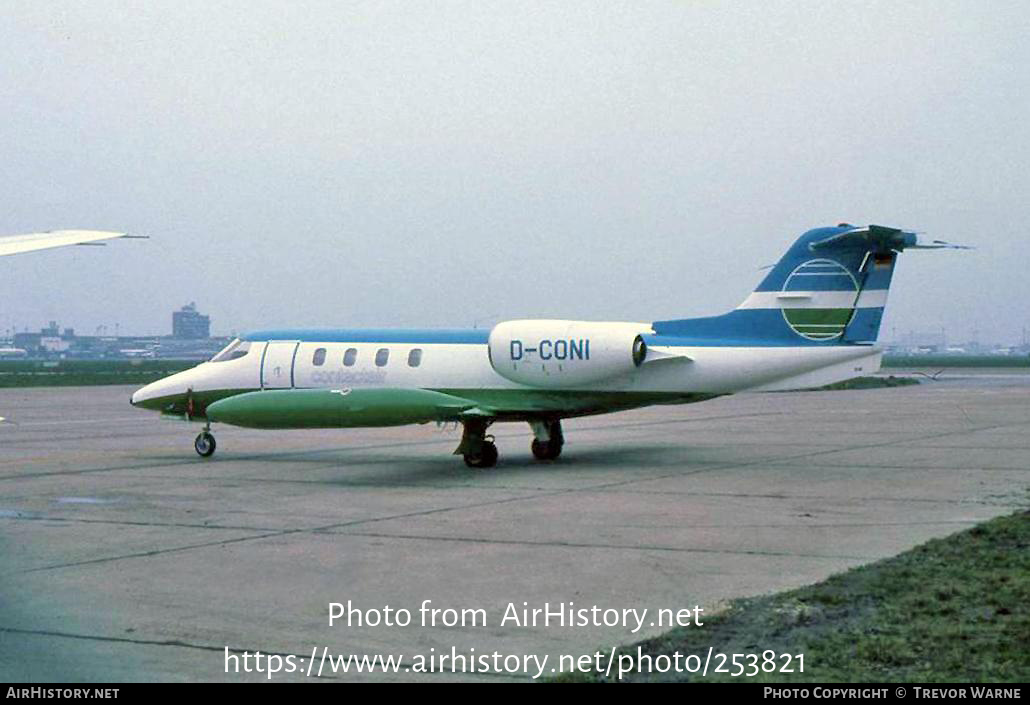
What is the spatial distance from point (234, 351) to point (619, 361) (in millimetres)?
8074

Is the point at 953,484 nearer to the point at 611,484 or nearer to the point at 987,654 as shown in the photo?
the point at 611,484

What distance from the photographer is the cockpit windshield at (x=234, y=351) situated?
79.3 ft

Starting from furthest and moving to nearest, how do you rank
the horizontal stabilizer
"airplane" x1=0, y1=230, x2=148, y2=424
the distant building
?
the distant building < the horizontal stabilizer < "airplane" x1=0, y1=230, x2=148, y2=424

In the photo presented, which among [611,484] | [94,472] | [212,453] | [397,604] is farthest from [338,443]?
[397,604]

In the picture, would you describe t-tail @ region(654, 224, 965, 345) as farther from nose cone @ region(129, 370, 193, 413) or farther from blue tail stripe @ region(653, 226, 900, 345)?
nose cone @ region(129, 370, 193, 413)

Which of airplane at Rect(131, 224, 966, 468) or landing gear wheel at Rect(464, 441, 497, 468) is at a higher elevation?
airplane at Rect(131, 224, 966, 468)

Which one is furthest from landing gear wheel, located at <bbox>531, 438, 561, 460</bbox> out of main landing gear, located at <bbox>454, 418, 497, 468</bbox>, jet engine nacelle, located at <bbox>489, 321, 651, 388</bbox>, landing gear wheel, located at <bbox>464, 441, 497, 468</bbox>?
jet engine nacelle, located at <bbox>489, 321, 651, 388</bbox>

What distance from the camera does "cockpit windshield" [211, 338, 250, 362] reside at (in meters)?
24.2

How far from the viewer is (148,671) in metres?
7.69

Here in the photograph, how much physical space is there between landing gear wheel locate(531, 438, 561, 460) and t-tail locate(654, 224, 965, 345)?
3936 millimetres

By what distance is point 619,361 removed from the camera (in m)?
20.4

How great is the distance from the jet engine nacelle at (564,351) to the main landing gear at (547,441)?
1.54 m

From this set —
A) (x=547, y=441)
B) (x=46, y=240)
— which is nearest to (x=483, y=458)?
(x=547, y=441)

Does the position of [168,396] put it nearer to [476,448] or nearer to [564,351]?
[476,448]
